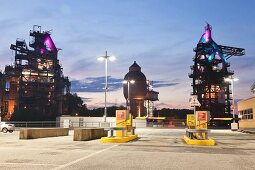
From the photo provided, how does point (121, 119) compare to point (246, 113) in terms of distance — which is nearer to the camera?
point (121, 119)

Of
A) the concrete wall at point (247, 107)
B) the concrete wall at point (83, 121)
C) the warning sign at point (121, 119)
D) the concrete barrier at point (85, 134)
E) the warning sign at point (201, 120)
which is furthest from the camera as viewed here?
the concrete wall at point (83, 121)

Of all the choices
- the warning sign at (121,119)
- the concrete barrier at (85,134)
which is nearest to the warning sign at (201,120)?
the warning sign at (121,119)

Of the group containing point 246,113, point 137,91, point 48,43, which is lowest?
point 246,113

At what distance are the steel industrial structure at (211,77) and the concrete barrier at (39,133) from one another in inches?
2750

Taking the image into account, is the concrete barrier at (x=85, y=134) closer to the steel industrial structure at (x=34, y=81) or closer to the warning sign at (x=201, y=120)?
the warning sign at (x=201, y=120)

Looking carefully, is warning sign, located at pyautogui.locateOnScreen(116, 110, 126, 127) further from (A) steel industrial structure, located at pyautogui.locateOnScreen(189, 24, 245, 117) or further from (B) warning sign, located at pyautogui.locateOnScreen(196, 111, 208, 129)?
(A) steel industrial structure, located at pyautogui.locateOnScreen(189, 24, 245, 117)

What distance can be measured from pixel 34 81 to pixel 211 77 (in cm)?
4823

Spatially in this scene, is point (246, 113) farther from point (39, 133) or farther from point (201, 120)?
point (39, 133)

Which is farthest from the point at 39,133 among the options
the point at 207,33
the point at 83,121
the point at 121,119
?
the point at 207,33

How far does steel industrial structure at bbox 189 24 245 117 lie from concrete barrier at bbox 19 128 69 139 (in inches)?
2750

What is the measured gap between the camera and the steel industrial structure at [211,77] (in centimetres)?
9544

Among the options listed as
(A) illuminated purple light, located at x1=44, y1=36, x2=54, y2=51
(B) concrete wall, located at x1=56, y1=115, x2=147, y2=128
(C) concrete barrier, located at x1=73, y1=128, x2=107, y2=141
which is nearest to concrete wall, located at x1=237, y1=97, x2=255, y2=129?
(B) concrete wall, located at x1=56, y1=115, x2=147, y2=128

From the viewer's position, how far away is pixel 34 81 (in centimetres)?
9275

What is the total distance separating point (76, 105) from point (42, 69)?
3103cm
